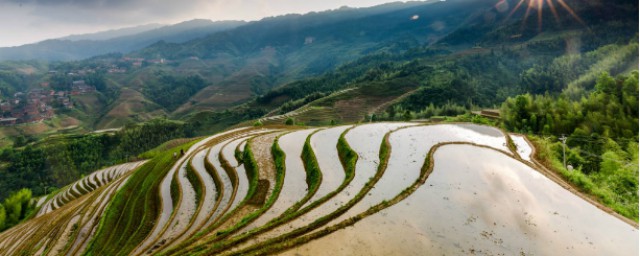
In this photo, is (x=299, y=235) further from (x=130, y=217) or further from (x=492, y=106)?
(x=492, y=106)

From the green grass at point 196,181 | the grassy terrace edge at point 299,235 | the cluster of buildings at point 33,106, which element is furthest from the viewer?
the cluster of buildings at point 33,106

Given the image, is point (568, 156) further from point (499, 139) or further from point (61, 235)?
point (61, 235)

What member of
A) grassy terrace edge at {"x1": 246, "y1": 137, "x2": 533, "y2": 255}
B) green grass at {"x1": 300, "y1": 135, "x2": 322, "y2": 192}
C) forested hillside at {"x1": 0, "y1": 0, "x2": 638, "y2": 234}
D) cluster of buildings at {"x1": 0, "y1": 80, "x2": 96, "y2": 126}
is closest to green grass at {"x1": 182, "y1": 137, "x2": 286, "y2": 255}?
grassy terrace edge at {"x1": 246, "y1": 137, "x2": 533, "y2": 255}

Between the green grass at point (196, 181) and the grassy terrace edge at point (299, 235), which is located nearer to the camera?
the grassy terrace edge at point (299, 235)

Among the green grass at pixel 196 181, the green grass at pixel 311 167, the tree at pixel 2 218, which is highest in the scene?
the green grass at pixel 311 167

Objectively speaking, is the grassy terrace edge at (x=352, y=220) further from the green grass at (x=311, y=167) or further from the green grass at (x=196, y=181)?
the green grass at (x=196, y=181)

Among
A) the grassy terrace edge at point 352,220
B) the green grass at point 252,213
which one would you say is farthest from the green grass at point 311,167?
the grassy terrace edge at point 352,220

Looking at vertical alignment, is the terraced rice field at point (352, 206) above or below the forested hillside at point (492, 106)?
above

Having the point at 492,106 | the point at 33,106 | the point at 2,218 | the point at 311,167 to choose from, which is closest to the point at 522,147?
the point at 311,167
